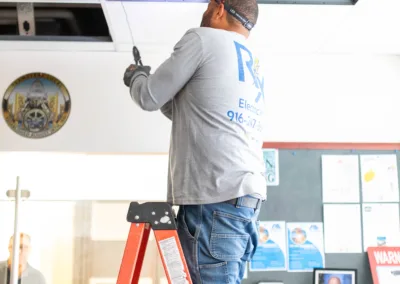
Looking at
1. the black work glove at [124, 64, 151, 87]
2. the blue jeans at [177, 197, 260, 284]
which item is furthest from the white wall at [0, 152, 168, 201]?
the blue jeans at [177, 197, 260, 284]

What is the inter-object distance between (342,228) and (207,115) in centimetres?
215

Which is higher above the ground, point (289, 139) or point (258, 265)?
point (289, 139)

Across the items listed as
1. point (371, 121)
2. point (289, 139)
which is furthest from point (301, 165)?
point (371, 121)

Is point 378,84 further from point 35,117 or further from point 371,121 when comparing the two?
point 35,117

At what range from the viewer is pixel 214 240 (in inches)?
55.0

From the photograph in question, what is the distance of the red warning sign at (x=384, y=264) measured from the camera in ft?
10.9

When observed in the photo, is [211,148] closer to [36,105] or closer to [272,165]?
[272,165]

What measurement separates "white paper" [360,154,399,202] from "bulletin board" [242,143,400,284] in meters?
0.05

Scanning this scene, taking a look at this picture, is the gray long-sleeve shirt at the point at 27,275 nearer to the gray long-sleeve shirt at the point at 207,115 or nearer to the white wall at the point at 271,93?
the white wall at the point at 271,93

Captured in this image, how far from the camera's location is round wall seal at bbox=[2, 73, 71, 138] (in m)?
3.32

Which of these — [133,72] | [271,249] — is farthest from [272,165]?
[133,72]

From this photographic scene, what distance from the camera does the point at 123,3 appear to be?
269 cm

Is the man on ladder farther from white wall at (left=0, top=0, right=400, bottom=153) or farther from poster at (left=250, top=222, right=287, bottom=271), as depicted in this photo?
poster at (left=250, top=222, right=287, bottom=271)

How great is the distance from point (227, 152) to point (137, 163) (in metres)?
1.91
